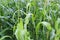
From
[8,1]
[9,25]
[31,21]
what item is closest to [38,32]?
[31,21]

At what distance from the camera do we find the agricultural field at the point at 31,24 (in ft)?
3.84

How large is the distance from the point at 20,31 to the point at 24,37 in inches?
2.5

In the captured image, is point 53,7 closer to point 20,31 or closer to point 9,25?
point 9,25

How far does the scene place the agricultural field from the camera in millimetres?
1171

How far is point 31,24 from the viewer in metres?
1.48

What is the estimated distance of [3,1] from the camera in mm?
2021

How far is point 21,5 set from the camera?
1944 millimetres

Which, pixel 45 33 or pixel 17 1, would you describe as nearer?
pixel 45 33

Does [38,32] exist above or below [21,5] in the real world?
below

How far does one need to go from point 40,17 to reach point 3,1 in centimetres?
72

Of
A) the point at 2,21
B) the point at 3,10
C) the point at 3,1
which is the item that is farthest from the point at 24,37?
the point at 3,1

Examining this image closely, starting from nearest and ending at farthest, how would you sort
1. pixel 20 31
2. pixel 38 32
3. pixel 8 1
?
pixel 20 31 → pixel 38 32 → pixel 8 1

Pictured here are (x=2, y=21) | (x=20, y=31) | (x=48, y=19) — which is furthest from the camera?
(x=2, y=21)

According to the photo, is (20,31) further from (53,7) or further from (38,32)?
(53,7)
